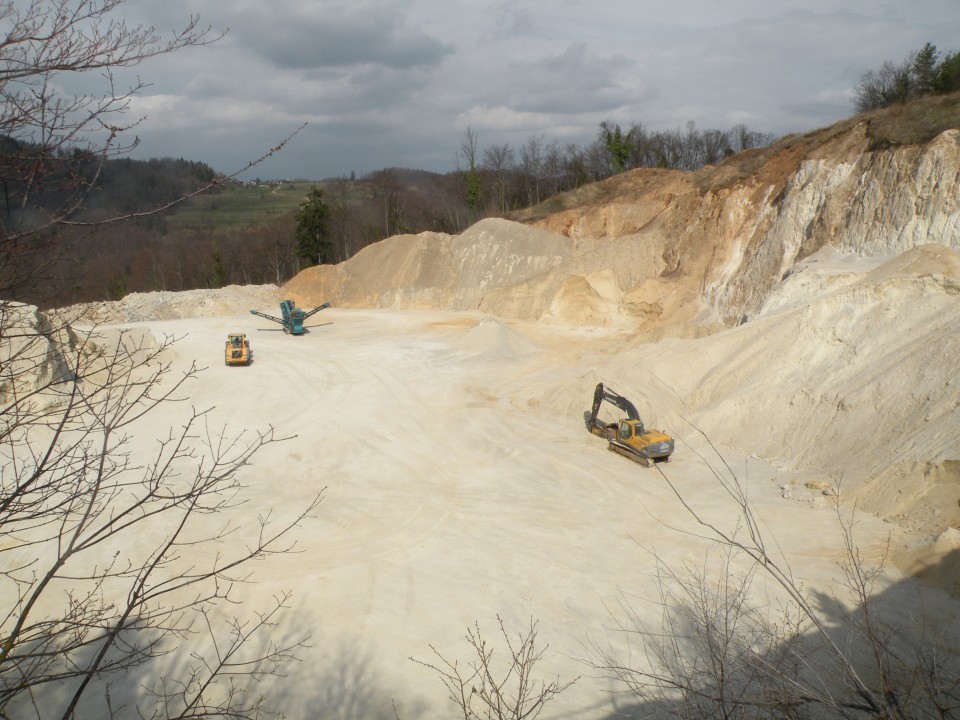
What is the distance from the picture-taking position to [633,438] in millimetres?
16625

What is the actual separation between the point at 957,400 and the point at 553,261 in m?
27.5

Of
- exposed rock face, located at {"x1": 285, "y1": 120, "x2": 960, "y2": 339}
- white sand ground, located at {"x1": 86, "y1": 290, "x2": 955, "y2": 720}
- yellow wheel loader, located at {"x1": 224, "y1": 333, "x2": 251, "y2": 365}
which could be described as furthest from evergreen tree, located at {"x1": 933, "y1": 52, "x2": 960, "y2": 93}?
yellow wheel loader, located at {"x1": 224, "y1": 333, "x2": 251, "y2": 365}

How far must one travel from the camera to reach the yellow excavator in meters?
16.3

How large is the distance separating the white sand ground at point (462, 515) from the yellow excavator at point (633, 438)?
0.97 feet

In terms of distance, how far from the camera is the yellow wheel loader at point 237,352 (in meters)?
25.4

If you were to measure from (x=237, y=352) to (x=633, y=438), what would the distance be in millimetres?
16134

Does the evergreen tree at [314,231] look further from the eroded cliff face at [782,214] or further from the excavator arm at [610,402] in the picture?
the excavator arm at [610,402]

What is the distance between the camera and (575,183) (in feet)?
229

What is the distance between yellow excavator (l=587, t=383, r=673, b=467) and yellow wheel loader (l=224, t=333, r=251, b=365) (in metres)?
14.2

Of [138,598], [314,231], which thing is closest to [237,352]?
[138,598]

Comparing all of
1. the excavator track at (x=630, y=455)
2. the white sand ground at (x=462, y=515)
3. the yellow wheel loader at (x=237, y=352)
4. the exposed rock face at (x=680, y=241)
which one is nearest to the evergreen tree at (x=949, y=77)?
the exposed rock face at (x=680, y=241)

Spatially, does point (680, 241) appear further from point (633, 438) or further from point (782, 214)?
point (633, 438)

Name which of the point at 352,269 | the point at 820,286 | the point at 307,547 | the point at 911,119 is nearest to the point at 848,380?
the point at 820,286

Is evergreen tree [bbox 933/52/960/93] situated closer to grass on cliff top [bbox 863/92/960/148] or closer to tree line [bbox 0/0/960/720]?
A: grass on cliff top [bbox 863/92/960/148]
